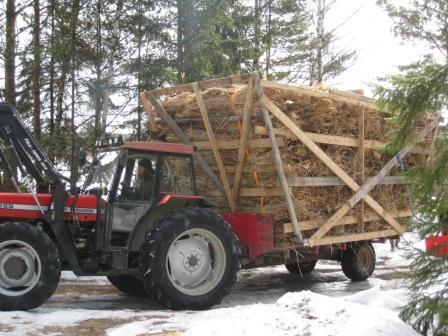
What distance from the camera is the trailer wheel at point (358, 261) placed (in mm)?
10508

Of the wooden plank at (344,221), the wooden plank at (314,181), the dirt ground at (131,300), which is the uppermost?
the wooden plank at (314,181)

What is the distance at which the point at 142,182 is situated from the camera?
7.90 meters

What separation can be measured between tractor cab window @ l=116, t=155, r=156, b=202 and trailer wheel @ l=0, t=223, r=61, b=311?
1.21 meters

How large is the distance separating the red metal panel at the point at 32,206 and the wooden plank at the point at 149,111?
2.62m

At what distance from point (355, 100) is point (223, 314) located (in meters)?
4.58

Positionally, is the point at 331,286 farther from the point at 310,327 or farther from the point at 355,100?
the point at 310,327

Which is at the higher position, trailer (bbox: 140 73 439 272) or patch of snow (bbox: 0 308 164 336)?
trailer (bbox: 140 73 439 272)

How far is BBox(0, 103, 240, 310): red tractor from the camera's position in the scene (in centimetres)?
698

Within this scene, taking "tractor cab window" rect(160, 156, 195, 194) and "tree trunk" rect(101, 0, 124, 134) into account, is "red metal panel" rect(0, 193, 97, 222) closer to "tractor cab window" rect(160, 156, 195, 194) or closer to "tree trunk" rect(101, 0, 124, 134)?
"tractor cab window" rect(160, 156, 195, 194)

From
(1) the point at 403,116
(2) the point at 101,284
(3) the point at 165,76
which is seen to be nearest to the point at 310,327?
(1) the point at 403,116

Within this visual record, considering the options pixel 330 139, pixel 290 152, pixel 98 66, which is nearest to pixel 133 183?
pixel 290 152

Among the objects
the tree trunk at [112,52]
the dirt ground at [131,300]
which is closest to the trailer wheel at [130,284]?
the dirt ground at [131,300]

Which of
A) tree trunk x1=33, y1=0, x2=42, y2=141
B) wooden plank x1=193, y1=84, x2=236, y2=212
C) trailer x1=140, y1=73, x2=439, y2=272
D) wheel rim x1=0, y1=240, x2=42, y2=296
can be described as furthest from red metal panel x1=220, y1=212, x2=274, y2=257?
tree trunk x1=33, y1=0, x2=42, y2=141

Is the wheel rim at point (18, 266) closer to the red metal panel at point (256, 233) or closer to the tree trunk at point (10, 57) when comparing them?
the red metal panel at point (256, 233)
